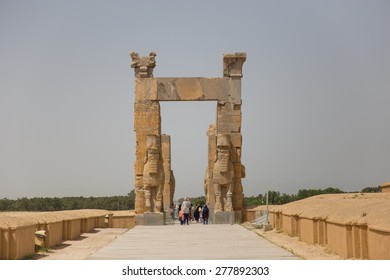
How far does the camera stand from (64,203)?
2244 inches

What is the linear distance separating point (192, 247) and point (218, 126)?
1054cm

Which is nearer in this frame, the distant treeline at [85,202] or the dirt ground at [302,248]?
the dirt ground at [302,248]

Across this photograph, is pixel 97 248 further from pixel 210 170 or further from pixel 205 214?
pixel 210 170

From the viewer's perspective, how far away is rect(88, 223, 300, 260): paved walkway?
12.3 meters

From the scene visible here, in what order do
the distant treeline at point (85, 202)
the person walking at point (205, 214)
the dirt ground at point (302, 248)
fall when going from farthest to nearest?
the distant treeline at point (85, 202) < the person walking at point (205, 214) < the dirt ground at point (302, 248)

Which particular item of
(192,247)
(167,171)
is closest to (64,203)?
(167,171)

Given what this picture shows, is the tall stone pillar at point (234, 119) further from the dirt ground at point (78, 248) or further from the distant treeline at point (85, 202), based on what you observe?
the distant treeline at point (85, 202)

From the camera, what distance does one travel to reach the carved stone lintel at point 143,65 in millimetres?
24359

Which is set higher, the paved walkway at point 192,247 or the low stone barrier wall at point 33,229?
the low stone barrier wall at point 33,229

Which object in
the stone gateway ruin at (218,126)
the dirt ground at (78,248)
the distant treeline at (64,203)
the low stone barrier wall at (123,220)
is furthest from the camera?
the distant treeline at (64,203)

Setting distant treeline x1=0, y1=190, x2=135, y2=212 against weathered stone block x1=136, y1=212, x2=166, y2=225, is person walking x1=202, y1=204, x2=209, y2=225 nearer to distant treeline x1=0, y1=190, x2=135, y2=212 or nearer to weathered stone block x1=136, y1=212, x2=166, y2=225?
weathered stone block x1=136, y1=212, x2=166, y2=225

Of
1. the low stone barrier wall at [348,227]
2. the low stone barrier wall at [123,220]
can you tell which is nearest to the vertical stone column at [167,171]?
the low stone barrier wall at [123,220]
